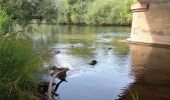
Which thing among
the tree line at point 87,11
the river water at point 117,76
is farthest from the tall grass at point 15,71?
the tree line at point 87,11

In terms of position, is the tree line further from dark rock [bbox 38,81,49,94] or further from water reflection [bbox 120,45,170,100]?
dark rock [bbox 38,81,49,94]

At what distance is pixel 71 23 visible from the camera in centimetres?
8431

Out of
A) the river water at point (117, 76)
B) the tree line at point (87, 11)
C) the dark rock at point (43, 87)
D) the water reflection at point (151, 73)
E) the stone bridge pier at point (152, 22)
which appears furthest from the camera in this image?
the tree line at point (87, 11)

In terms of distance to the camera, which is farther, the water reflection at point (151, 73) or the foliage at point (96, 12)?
the foliage at point (96, 12)

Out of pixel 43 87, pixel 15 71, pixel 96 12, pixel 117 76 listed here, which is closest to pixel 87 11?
pixel 96 12

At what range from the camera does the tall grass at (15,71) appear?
759 centimetres

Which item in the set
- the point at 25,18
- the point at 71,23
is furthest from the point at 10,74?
the point at 71,23

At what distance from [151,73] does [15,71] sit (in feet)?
32.7

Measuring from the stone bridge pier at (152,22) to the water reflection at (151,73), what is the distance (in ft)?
5.91

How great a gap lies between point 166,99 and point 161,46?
53.8 feet

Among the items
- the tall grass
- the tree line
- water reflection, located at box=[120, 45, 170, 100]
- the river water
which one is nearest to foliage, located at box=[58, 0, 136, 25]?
the tree line

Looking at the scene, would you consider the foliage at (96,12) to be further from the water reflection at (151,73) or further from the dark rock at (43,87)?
the dark rock at (43,87)

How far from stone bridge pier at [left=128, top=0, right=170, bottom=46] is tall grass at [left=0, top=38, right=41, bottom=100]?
20426 mm

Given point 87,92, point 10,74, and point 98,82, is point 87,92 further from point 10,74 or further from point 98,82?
point 10,74
